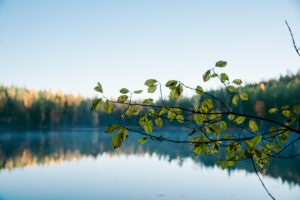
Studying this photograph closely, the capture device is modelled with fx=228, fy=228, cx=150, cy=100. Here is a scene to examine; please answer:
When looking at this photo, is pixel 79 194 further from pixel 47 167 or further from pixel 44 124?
pixel 44 124

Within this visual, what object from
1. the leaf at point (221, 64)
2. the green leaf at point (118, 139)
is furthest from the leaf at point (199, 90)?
the green leaf at point (118, 139)

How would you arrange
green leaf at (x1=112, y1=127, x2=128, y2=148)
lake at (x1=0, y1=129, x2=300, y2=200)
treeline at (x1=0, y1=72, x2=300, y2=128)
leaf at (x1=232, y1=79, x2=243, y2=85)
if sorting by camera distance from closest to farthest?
green leaf at (x1=112, y1=127, x2=128, y2=148)
leaf at (x1=232, y1=79, x2=243, y2=85)
lake at (x1=0, y1=129, x2=300, y2=200)
treeline at (x1=0, y1=72, x2=300, y2=128)

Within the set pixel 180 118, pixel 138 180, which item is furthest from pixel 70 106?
pixel 180 118

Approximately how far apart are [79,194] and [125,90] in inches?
491

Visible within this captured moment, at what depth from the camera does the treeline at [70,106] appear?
44.9 metres

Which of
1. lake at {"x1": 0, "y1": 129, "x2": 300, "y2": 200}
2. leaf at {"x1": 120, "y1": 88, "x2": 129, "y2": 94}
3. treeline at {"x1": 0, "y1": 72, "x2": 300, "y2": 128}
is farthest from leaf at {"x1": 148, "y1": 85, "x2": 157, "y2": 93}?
treeline at {"x1": 0, "y1": 72, "x2": 300, "y2": 128}

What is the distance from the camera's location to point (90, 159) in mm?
21516

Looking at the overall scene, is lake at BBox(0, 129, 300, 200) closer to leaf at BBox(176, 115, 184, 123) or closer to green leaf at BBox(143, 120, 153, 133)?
leaf at BBox(176, 115, 184, 123)

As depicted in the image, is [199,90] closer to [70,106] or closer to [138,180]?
[138,180]

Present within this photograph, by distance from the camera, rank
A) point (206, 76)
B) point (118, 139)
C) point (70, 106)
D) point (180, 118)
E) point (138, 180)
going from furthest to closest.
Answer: point (70, 106), point (138, 180), point (180, 118), point (206, 76), point (118, 139)

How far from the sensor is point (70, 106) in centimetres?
7519

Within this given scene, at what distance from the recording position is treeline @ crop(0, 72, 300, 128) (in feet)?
147

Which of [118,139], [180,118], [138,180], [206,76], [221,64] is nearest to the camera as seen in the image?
[118,139]

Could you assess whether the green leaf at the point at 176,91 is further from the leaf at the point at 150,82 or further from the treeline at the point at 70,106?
the treeline at the point at 70,106
